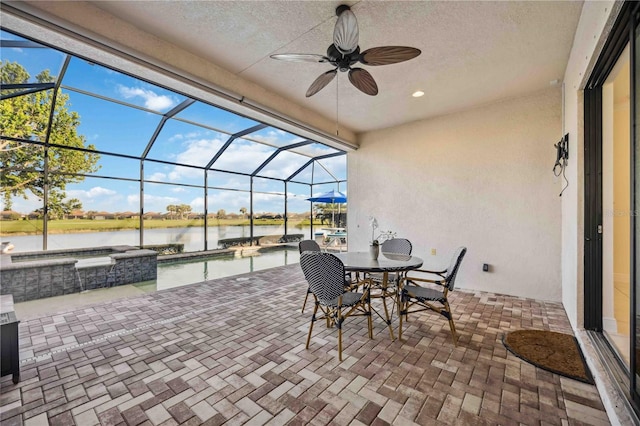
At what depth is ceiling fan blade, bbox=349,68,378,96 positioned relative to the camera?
2570 millimetres

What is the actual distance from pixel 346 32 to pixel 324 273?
2.11m

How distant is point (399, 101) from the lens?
4387mm

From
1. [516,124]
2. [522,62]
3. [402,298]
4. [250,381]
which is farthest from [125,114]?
[516,124]

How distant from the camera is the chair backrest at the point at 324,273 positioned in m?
2.43

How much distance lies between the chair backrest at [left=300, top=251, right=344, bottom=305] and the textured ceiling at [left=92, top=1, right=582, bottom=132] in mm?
2286

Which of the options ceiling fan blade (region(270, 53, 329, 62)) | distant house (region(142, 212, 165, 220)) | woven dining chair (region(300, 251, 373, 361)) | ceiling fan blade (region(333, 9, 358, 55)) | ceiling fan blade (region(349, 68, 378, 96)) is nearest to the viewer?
ceiling fan blade (region(333, 9, 358, 55))

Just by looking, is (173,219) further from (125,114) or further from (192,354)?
(192,354)

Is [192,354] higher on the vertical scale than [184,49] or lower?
lower

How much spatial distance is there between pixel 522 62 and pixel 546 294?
132 inches

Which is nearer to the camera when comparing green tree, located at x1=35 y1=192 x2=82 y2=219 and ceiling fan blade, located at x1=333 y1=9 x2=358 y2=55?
ceiling fan blade, located at x1=333 y1=9 x2=358 y2=55

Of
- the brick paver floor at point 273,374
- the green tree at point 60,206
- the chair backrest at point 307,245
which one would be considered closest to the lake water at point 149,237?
the green tree at point 60,206

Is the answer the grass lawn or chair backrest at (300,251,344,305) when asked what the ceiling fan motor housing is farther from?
the grass lawn

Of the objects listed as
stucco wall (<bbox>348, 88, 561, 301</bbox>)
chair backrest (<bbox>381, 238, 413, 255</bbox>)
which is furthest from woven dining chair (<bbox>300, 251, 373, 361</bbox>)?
stucco wall (<bbox>348, 88, 561, 301</bbox>)

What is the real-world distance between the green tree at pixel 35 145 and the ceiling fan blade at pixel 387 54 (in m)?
5.34
